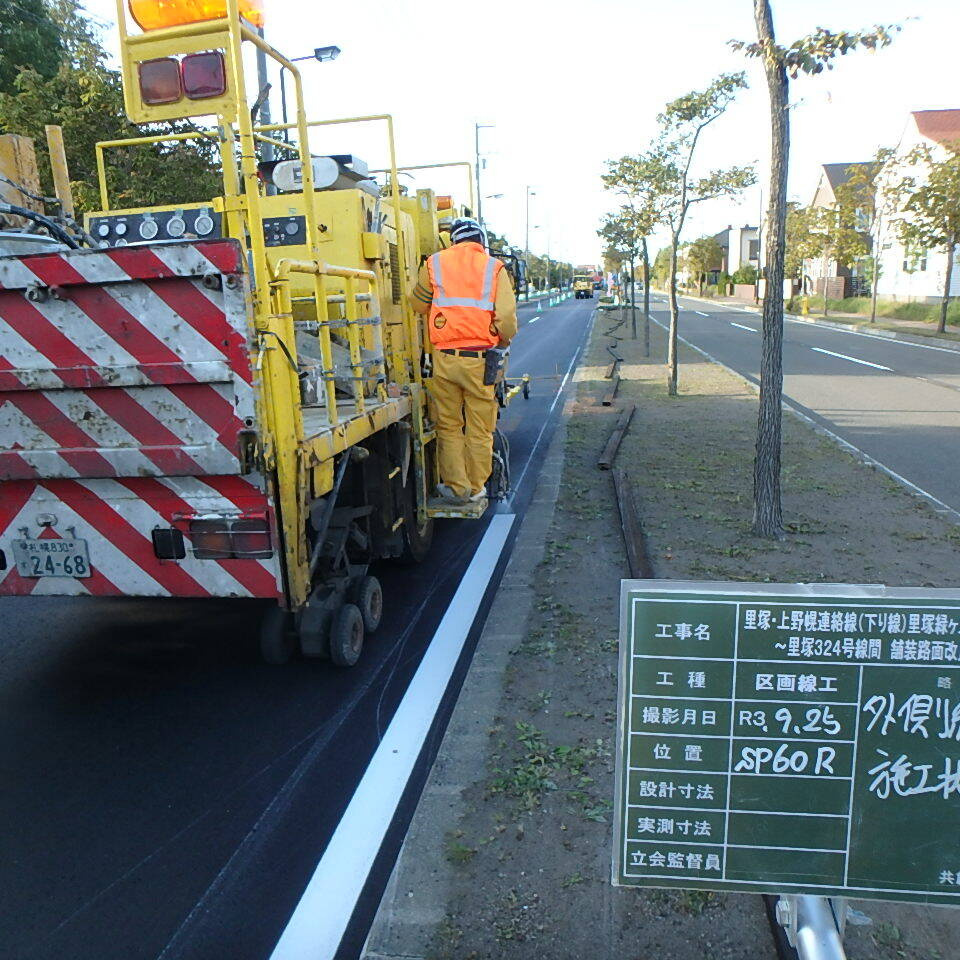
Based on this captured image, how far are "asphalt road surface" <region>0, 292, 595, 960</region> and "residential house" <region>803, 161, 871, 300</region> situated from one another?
156 feet

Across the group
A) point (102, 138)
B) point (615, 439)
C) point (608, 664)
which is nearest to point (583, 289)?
point (102, 138)

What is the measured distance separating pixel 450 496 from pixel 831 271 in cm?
6156

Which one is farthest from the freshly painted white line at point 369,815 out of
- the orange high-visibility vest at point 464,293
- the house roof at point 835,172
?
the house roof at point 835,172

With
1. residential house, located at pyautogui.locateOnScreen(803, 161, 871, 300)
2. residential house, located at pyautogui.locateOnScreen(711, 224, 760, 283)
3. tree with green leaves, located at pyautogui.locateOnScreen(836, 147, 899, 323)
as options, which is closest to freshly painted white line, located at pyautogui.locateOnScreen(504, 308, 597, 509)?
tree with green leaves, located at pyautogui.locateOnScreen(836, 147, 899, 323)

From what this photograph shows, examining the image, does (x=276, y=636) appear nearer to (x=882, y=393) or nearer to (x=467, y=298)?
(x=467, y=298)

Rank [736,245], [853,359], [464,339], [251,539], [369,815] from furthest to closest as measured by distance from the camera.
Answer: [736,245] → [853,359] → [464,339] → [251,539] → [369,815]

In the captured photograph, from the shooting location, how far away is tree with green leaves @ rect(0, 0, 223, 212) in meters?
11.0

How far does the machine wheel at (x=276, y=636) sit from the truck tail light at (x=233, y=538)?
73cm

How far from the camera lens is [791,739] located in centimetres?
223

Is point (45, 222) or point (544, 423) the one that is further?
point (544, 423)

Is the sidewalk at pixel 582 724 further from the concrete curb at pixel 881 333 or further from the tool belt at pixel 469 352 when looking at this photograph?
the concrete curb at pixel 881 333

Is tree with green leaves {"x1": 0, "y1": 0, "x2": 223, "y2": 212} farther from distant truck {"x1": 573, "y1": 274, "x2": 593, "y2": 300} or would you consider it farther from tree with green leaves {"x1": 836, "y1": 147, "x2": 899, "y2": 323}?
distant truck {"x1": 573, "y1": 274, "x2": 593, "y2": 300}

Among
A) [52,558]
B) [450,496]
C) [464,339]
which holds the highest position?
[464,339]

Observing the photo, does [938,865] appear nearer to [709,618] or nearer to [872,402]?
[709,618]
